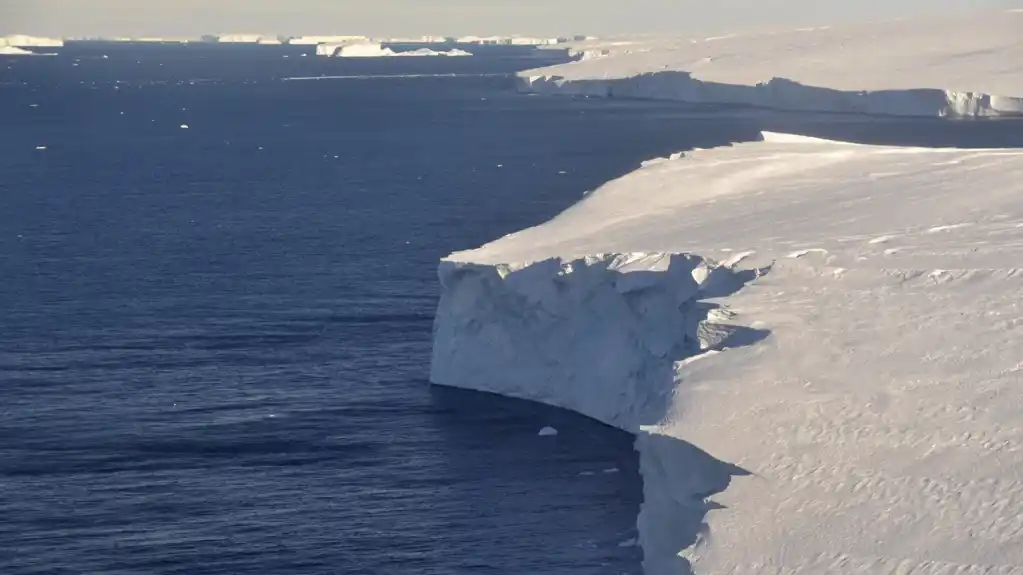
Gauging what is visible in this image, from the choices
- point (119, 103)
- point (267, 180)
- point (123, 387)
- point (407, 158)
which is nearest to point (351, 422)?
point (123, 387)

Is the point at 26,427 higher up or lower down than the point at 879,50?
lower down

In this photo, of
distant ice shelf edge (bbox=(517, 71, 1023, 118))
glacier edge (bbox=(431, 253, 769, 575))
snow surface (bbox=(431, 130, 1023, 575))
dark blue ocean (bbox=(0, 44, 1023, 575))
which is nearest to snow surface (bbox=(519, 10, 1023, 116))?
distant ice shelf edge (bbox=(517, 71, 1023, 118))

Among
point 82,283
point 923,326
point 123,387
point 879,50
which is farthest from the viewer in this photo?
point 879,50

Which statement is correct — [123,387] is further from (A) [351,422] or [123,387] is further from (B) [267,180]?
(B) [267,180]

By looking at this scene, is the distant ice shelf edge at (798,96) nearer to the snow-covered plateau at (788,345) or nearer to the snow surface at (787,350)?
the snow-covered plateau at (788,345)

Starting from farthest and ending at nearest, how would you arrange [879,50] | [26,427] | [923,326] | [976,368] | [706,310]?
[879,50]
[26,427]
[706,310]
[923,326]
[976,368]
